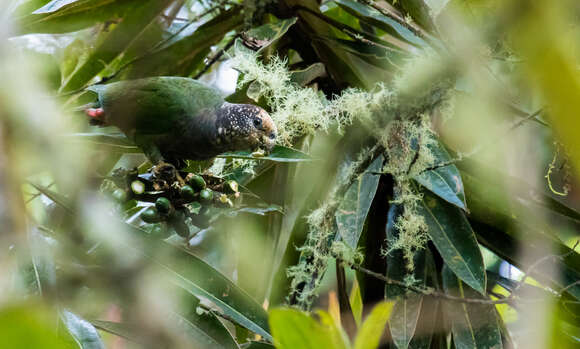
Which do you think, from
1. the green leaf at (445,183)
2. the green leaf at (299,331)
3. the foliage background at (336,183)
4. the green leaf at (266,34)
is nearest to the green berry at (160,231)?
the foliage background at (336,183)

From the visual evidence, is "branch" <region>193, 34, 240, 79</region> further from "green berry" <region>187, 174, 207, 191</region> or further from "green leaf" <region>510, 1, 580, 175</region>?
"green leaf" <region>510, 1, 580, 175</region>

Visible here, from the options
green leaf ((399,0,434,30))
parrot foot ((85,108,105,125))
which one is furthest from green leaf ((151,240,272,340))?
green leaf ((399,0,434,30))

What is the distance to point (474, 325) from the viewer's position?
4.96 ft

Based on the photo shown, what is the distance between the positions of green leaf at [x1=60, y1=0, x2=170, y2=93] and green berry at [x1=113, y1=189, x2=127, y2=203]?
83 centimetres

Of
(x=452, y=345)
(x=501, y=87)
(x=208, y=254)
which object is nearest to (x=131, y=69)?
(x=208, y=254)

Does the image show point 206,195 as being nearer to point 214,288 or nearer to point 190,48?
point 214,288

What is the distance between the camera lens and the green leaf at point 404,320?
1389mm

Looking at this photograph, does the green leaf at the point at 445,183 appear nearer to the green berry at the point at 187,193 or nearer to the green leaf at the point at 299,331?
the green berry at the point at 187,193

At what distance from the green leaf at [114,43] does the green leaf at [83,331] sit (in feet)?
3.27

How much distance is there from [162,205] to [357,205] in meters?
0.55

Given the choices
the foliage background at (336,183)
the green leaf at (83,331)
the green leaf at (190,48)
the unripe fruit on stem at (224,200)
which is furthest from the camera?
the green leaf at (190,48)

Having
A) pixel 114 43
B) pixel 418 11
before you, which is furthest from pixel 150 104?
pixel 418 11

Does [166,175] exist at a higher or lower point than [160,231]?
higher

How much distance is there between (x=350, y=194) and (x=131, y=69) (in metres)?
0.84
